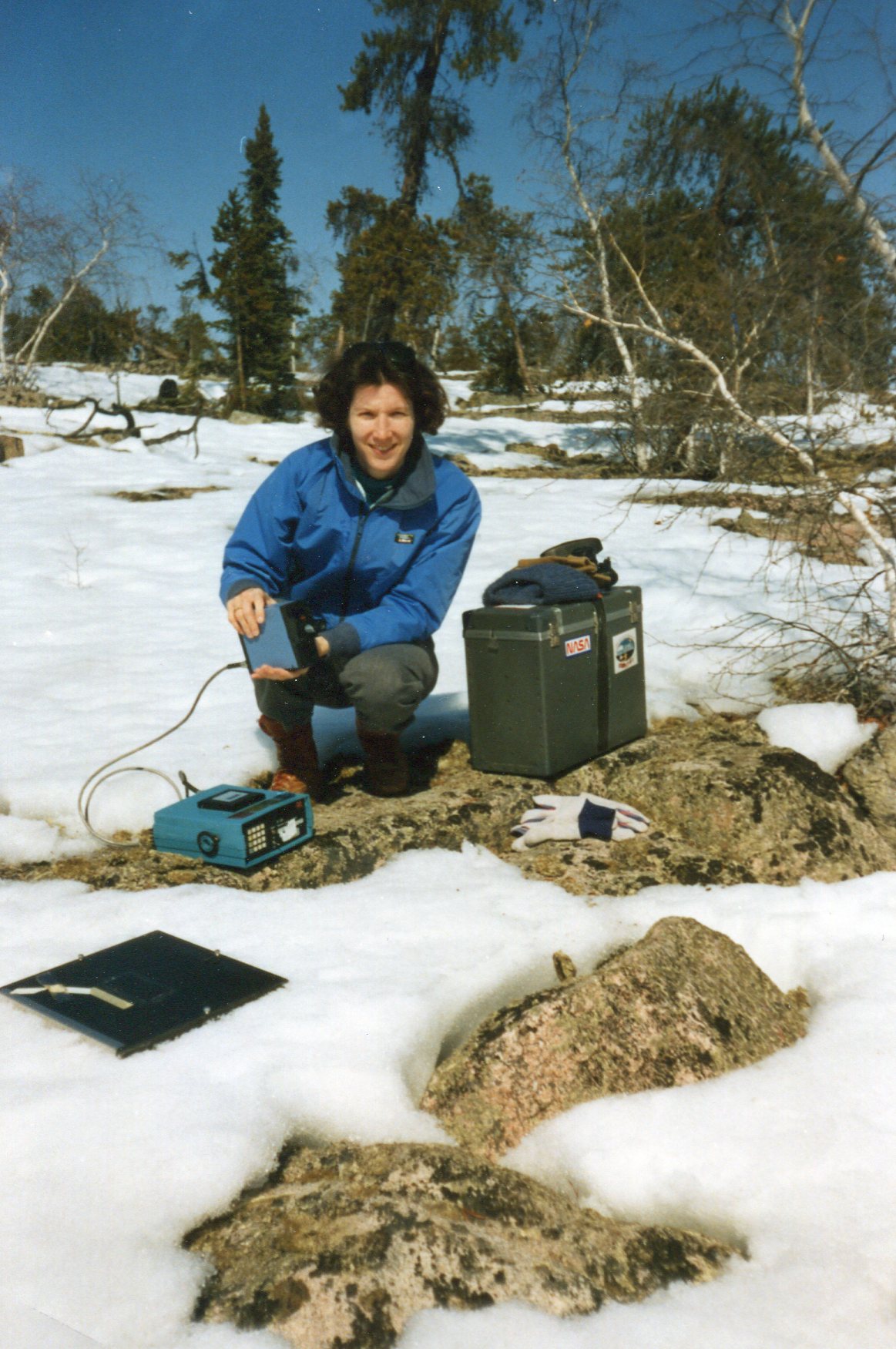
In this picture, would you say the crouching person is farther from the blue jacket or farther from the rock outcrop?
the rock outcrop

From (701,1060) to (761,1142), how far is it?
215mm

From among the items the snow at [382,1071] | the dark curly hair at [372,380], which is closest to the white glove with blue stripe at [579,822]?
the snow at [382,1071]

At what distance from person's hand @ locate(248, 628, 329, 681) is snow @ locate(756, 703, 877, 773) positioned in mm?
1681

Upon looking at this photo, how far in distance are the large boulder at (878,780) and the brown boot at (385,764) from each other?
154 centimetres

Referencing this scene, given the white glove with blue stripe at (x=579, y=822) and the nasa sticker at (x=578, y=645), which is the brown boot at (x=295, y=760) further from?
the nasa sticker at (x=578, y=645)

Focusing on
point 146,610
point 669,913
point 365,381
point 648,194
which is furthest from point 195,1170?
point 648,194

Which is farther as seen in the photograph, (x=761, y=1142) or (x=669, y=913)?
(x=669, y=913)

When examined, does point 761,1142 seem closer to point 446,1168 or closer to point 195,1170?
point 446,1168

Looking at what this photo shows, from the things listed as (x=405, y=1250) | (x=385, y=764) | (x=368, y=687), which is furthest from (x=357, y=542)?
(x=405, y=1250)

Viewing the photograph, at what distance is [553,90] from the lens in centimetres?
1112

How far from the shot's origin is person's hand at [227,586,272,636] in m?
2.83

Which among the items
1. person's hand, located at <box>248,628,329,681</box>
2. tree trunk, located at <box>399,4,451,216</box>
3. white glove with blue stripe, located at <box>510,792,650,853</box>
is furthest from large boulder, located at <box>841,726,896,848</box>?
tree trunk, located at <box>399,4,451,216</box>

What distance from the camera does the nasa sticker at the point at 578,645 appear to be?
3158 millimetres

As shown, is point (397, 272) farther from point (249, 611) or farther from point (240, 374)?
point (249, 611)
